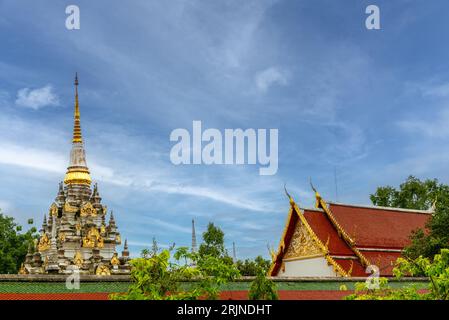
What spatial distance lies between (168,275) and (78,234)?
117 feet

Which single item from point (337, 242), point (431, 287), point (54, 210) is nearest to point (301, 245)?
point (337, 242)

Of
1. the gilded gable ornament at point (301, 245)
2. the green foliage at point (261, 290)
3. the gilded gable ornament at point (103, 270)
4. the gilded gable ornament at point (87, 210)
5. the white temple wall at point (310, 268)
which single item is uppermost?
the gilded gable ornament at point (87, 210)

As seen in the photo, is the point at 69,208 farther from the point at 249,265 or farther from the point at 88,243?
the point at 249,265

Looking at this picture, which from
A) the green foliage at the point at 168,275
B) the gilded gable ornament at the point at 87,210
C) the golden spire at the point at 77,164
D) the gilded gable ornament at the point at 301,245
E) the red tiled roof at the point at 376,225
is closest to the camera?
the green foliage at the point at 168,275

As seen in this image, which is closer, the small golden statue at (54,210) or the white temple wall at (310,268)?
the white temple wall at (310,268)

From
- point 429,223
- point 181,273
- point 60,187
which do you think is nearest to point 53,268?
point 60,187

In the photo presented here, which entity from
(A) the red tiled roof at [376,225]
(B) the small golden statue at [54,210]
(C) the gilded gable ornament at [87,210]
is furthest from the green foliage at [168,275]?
(B) the small golden statue at [54,210]

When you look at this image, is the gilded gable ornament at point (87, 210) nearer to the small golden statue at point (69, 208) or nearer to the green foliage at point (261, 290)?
the small golden statue at point (69, 208)

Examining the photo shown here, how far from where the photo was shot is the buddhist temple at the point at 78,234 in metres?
42.1

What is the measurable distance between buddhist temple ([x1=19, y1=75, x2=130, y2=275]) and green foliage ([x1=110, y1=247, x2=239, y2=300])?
1226 inches

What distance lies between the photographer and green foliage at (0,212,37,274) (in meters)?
43.2

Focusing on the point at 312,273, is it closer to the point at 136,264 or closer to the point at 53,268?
the point at 136,264

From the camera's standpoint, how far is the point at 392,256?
23.4 metres

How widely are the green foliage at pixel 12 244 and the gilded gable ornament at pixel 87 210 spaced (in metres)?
4.51
